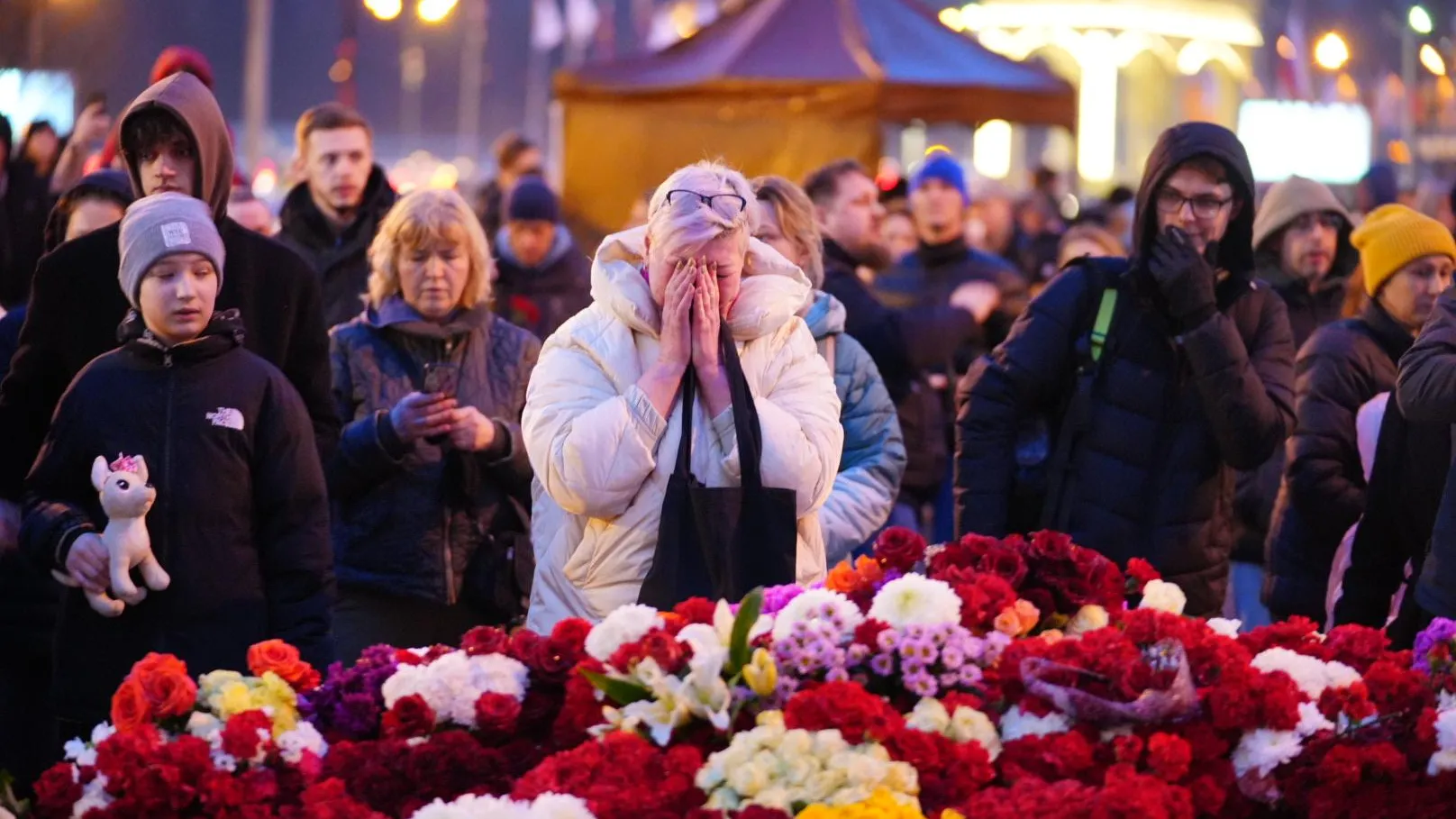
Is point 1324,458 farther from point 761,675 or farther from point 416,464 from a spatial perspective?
point 761,675

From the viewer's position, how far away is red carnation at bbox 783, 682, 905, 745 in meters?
3.75

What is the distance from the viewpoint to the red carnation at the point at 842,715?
12.3ft

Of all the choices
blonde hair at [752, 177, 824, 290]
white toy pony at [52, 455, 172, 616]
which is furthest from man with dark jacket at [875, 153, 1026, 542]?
white toy pony at [52, 455, 172, 616]

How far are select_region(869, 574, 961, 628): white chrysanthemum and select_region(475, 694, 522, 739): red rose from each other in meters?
0.66

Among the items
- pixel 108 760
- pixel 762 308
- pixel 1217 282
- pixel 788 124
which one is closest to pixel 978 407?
pixel 1217 282

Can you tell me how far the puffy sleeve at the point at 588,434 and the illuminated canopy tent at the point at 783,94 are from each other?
27.3ft

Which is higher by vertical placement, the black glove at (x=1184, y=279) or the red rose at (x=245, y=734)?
the black glove at (x=1184, y=279)

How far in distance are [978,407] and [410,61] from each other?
188ft

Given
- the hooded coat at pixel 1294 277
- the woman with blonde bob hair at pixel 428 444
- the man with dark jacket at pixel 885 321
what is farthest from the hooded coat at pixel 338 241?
the hooded coat at pixel 1294 277

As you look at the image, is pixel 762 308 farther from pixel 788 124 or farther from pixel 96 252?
pixel 788 124

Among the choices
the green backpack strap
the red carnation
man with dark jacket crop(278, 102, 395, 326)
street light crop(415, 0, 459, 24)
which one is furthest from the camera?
street light crop(415, 0, 459, 24)

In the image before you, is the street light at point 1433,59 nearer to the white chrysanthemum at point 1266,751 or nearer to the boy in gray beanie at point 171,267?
the boy in gray beanie at point 171,267

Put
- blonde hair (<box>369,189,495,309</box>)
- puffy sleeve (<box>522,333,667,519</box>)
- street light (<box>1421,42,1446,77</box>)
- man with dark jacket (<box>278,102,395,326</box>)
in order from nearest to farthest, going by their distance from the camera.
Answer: puffy sleeve (<box>522,333,667,519</box>), blonde hair (<box>369,189,495,309</box>), man with dark jacket (<box>278,102,395,326</box>), street light (<box>1421,42,1446,77</box>)

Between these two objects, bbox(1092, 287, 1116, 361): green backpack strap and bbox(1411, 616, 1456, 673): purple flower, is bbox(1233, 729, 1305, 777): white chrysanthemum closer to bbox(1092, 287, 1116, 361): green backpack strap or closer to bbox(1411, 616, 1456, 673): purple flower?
bbox(1411, 616, 1456, 673): purple flower
